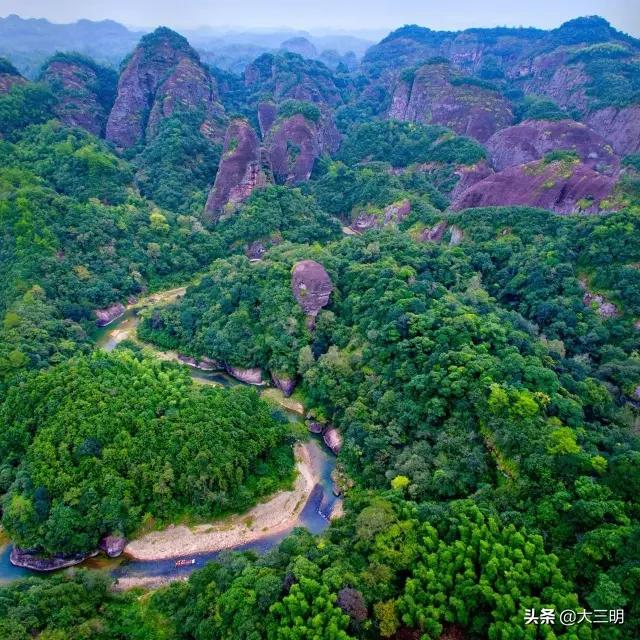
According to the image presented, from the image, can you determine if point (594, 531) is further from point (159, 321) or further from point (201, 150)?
point (201, 150)

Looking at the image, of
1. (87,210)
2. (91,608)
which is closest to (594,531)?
(91,608)

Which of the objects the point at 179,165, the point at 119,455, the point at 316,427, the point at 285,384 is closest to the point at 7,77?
the point at 179,165

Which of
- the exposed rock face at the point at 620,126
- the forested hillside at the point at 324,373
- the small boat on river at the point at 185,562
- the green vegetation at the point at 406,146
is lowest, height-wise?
the small boat on river at the point at 185,562

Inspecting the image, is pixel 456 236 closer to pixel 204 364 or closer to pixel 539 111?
pixel 204 364

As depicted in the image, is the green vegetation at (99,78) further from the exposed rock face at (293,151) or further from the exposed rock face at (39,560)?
the exposed rock face at (39,560)

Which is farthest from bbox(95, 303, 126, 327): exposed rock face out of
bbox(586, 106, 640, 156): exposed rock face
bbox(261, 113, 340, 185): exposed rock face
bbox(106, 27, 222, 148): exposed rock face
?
bbox(586, 106, 640, 156): exposed rock face

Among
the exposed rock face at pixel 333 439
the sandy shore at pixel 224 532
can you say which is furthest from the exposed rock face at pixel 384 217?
the sandy shore at pixel 224 532

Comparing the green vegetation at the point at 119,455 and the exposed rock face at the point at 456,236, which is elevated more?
the exposed rock face at the point at 456,236
